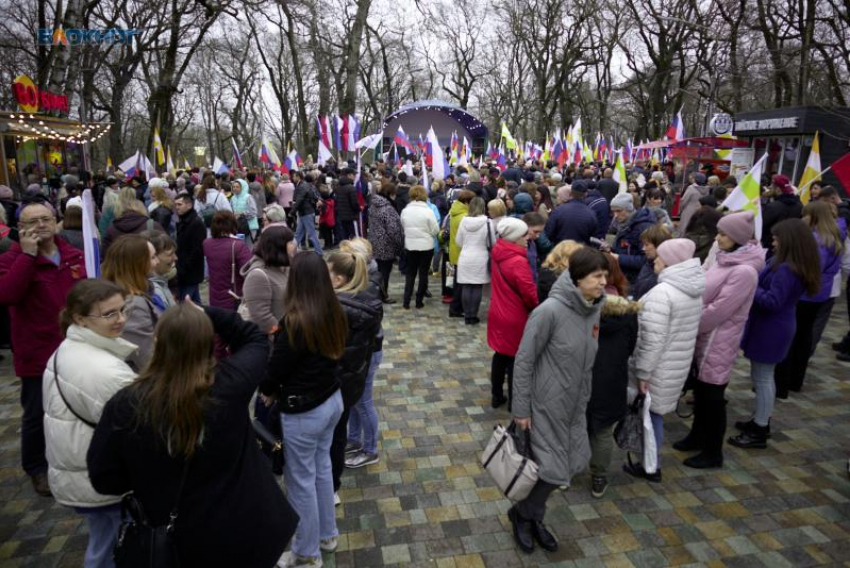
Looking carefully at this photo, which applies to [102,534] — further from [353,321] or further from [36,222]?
[36,222]

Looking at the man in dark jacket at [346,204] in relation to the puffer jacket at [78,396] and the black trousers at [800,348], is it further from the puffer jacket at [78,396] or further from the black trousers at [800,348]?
the puffer jacket at [78,396]

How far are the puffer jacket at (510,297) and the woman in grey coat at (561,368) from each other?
1667mm

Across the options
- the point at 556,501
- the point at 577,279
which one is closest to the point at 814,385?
the point at 556,501

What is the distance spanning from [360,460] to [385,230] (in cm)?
428

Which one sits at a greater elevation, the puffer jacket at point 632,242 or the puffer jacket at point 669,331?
the puffer jacket at point 632,242

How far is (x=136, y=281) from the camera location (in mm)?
3115

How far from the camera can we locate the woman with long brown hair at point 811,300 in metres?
5.20

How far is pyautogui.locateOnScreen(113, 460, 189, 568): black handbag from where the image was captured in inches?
75.2

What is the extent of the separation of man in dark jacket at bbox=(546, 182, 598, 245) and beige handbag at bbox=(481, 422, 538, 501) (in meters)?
4.22

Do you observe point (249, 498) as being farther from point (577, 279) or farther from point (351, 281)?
point (577, 279)

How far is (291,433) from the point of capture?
2.78 meters

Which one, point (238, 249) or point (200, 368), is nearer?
point (200, 368)

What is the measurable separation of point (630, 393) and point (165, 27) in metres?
24.1

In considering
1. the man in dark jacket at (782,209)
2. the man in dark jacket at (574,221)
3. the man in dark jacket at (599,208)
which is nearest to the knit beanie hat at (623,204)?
the man in dark jacket at (574,221)
